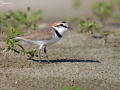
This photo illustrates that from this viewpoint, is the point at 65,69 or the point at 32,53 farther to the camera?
the point at 32,53

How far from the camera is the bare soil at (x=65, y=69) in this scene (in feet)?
20.7

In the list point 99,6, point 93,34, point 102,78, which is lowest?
point 102,78

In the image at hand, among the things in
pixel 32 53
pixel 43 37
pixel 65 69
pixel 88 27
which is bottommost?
pixel 65 69

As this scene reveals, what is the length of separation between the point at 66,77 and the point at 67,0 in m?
12.3

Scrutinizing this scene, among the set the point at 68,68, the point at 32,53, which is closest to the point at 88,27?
the point at 32,53

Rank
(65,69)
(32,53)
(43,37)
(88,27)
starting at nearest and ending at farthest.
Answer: (65,69)
(43,37)
(32,53)
(88,27)

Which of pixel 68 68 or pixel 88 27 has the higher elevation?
pixel 88 27

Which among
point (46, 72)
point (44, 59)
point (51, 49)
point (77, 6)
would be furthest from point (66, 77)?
point (77, 6)

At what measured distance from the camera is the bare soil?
20.7 ft

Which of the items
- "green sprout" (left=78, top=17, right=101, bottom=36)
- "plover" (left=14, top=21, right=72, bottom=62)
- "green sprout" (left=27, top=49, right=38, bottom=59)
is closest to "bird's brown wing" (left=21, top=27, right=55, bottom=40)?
"plover" (left=14, top=21, right=72, bottom=62)

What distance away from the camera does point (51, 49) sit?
28.2 ft

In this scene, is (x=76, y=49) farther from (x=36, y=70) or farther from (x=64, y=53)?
(x=36, y=70)

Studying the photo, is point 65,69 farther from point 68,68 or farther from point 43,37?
point 43,37

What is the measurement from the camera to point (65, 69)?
6.90 m
